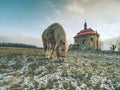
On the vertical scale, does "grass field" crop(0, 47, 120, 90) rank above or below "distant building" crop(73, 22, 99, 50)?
below

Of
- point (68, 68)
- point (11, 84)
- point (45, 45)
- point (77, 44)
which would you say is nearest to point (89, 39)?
point (77, 44)

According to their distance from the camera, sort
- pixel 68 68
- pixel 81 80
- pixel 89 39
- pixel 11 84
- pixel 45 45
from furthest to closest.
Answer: pixel 89 39 < pixel 45 45 < pixel 68 68 < pixel 81 80 < pixel 11 84

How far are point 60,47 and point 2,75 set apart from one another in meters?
6.48

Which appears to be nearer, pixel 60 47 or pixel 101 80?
pixel 101 80

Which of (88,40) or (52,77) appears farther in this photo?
(88,40)

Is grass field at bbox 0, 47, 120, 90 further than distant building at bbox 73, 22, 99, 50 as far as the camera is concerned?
No

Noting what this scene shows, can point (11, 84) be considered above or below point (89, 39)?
below

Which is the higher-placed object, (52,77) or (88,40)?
(88,40)

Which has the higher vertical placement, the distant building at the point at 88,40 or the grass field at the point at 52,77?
the distant building at the point at 88,40

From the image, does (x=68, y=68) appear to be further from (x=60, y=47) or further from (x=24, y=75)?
(x=24, y=75)

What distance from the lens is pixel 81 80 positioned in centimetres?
1628

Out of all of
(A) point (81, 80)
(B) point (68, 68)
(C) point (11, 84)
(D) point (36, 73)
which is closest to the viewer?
(C) point (11, 84)

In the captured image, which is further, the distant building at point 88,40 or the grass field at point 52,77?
the distant building at point 88,40

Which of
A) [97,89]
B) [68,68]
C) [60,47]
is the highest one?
[60,47]
